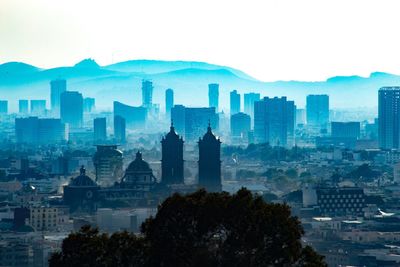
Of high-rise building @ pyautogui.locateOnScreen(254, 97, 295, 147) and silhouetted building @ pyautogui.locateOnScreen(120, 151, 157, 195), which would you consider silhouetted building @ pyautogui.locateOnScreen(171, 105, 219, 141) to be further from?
silhouetted building @ pyautogui.locateOnScreen(120, 151, 157, 195)

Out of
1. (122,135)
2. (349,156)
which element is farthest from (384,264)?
(122,135)

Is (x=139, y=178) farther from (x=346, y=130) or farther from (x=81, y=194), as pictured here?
(x=346, y=130)

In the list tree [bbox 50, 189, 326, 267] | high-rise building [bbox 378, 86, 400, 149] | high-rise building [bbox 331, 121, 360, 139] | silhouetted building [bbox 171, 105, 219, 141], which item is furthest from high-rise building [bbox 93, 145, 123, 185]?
silhouetted building [bbox 171, 105, 219, 141]

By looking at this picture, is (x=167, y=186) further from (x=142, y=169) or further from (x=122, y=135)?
(x=122, y=135)

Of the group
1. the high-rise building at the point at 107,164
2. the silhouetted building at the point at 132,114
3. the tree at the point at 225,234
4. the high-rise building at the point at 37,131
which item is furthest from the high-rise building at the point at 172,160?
the silhouetted building at the point at 132,114

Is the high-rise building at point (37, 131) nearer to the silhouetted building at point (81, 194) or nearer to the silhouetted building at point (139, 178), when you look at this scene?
the silhouetted building at point (139, 178)

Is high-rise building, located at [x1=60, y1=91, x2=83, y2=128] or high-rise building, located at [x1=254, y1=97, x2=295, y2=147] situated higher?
high-rise building, located at [x1=60, y1=91, x2=83, y2=128]
